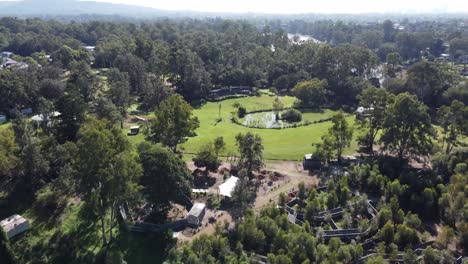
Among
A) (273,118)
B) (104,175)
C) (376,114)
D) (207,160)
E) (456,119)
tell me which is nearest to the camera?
(104,175)

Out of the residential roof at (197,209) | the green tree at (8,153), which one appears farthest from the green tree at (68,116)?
the residential roof at (197,209)

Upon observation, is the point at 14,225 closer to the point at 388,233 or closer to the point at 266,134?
the point at 388,233

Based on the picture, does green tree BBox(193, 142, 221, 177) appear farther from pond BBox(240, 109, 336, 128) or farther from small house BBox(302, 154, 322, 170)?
pond BBox(240, 109, 336, 128)

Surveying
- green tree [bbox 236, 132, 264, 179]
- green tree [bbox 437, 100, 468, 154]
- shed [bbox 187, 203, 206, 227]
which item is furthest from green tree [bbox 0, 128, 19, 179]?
green tree [bbox 437, 100, 468, 154]

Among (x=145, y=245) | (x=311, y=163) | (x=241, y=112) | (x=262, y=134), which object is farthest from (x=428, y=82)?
(x=145, y=245)

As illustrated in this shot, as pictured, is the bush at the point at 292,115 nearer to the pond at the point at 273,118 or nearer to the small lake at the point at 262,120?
the pond at the point at 273,118

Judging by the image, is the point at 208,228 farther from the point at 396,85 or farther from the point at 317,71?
the point at 317,71
